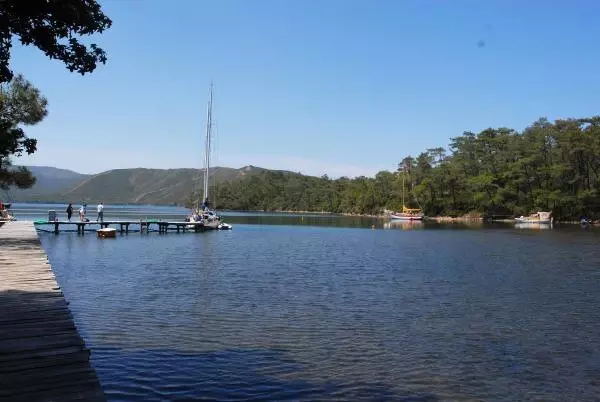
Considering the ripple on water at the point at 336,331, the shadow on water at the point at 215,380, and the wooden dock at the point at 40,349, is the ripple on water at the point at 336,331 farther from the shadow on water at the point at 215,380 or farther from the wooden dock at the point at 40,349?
the wooden dock at the point at 40,349

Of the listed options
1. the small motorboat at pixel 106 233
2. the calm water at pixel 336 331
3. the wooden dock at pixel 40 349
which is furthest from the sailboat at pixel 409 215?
the wooden dock at pixel 40 349

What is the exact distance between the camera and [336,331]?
575 inches

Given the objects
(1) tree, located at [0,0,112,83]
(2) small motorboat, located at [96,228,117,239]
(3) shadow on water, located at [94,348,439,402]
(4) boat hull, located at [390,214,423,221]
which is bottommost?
(3) shadow on water, located at [94,348,439,402]

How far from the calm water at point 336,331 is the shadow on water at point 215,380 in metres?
0.04

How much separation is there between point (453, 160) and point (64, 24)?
141m

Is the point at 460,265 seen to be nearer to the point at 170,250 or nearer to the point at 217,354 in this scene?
the point at 170,250

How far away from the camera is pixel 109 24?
9023 mm

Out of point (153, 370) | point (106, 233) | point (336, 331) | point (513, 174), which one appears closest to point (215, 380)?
point (153, 370)

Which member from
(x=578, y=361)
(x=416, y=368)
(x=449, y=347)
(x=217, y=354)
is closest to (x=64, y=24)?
(x=217, y=354)

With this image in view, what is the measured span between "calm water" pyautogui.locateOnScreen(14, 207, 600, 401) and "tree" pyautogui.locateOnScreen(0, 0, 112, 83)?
19.5ft

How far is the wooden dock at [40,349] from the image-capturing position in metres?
6.92

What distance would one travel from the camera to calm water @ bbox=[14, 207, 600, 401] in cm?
1041

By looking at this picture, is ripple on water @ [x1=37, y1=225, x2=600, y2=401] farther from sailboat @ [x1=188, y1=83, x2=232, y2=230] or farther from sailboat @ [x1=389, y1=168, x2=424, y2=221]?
sailboat @ [x1=389, y1=168, x2=424, y2=221]

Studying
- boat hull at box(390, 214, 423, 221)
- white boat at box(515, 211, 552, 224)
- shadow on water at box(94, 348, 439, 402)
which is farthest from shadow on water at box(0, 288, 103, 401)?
boat hull at box(390, 214, 423, 221)
